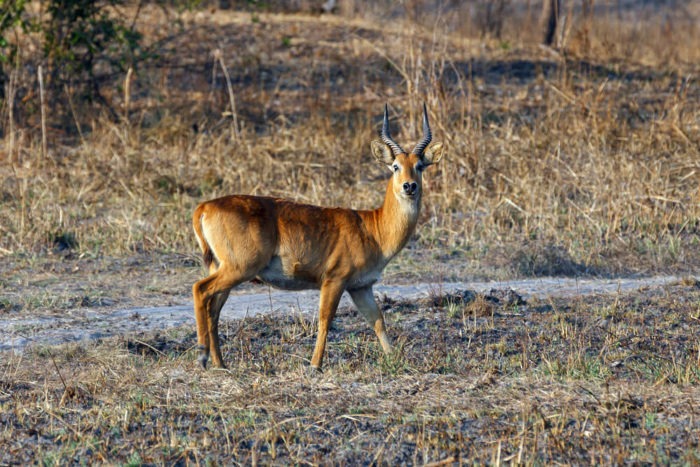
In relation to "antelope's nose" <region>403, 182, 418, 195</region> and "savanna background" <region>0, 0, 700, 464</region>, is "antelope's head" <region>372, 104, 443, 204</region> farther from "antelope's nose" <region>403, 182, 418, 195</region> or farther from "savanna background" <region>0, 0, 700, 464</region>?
"savanna background" <region>0, 0, 700, 464</region>

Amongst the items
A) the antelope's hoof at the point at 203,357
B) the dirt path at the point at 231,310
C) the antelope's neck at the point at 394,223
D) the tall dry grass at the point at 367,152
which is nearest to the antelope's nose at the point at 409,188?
the antelope's neck at the point at 394,223

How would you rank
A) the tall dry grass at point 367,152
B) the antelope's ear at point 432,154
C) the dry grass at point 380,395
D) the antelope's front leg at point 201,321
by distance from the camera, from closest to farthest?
the dry grass at point 380,395 < the antelope's front leg at point 201,321 < the antelope's ear at point 432,154 < the tall dry grass at point 367,152

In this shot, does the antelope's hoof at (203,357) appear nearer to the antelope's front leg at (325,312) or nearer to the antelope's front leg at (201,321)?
the antelope's front leg at (201,321)

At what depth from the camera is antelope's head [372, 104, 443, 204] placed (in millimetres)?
7801

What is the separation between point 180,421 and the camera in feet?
20.7

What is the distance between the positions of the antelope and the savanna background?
1.33 ft

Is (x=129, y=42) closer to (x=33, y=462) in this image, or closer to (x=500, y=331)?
(x=500, y=331)

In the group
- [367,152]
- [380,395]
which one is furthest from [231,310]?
[367,152]

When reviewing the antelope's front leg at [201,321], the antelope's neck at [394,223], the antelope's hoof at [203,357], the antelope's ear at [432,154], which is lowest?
the antelope's hoof at [203,357]

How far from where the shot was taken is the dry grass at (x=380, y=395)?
5867mm

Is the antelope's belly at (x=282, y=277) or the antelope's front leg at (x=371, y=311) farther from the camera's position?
the antelope's front leg at (x=371, y=311)

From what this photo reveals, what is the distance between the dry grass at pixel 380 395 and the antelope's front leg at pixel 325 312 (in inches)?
6.1

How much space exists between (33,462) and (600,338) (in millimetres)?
4465

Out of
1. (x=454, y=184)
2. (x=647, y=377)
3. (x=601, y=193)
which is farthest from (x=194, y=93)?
(x=647, y=377)
